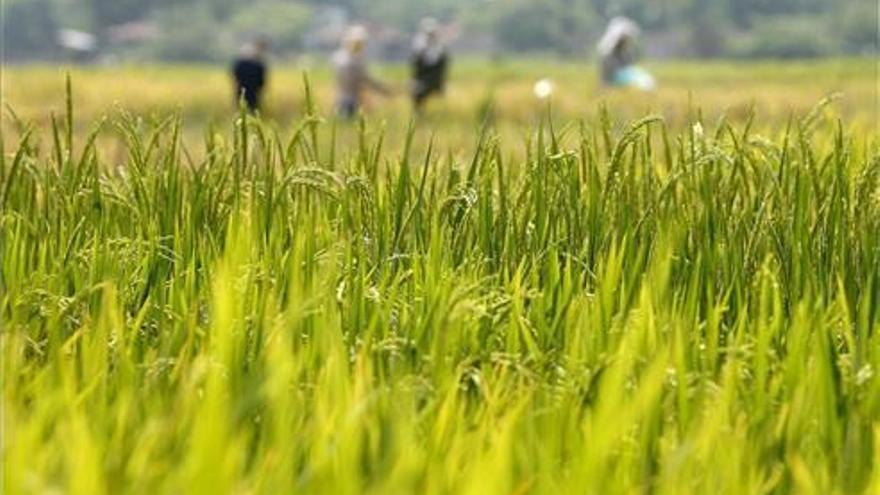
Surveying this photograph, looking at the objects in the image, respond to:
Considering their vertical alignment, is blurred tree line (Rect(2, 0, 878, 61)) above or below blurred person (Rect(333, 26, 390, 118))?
above

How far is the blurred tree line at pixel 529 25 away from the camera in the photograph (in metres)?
107

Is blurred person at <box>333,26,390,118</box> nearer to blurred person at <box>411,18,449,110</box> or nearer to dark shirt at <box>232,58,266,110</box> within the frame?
dark shirt at <box>232,58,266,110</box>

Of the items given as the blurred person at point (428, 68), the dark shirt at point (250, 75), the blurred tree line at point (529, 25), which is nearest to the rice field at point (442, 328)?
the dark shirt at point (250, 75)

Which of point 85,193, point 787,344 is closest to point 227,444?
point 787,344

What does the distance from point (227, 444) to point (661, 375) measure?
49 centimetres

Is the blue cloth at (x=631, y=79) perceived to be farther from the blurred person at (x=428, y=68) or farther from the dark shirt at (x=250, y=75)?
the dark shirt at (x=250, y=75)

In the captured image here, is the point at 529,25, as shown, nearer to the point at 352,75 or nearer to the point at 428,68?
the point at 428,68

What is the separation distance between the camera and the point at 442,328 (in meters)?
1.80

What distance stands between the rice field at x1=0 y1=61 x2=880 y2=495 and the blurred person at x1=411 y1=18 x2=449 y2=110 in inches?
460

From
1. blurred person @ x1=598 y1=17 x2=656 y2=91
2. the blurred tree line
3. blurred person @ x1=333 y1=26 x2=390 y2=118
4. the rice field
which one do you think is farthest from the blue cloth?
the blurred tree line

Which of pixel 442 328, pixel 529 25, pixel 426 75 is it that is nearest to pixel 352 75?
pixel 426 75

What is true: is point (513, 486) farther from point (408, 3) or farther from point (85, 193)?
point (408, 3)

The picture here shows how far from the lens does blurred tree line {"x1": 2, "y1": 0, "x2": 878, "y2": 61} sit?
351 ft

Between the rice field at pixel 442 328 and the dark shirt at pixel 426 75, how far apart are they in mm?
11686
